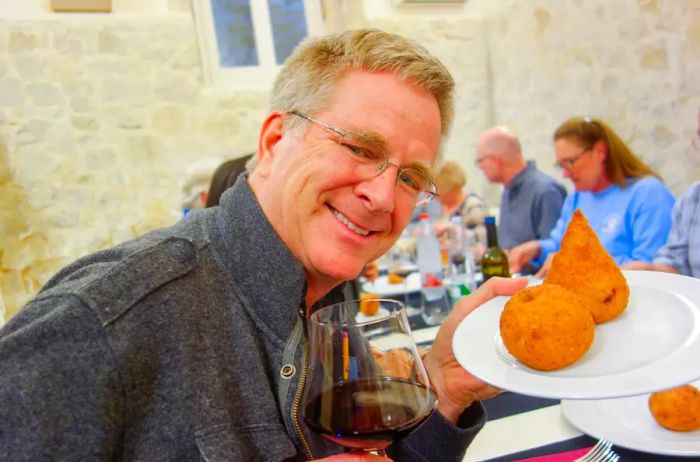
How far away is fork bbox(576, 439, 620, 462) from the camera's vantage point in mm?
919

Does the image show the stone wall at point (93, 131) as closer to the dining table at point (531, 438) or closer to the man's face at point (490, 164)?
the man's face at point (490, 164)

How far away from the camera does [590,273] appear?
97cm

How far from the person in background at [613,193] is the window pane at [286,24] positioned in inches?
132

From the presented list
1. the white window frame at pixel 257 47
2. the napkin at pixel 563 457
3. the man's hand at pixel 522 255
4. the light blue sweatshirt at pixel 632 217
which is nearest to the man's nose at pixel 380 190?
the napkin at pixel 563 457

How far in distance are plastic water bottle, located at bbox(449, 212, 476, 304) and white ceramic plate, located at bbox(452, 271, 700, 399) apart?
125cm

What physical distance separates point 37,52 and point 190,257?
4689 millimetres

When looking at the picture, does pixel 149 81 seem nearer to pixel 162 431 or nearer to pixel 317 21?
pixel 317 21

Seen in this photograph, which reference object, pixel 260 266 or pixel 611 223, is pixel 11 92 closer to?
pixel 260 266

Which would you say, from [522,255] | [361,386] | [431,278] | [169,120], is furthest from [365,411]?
[169,120]

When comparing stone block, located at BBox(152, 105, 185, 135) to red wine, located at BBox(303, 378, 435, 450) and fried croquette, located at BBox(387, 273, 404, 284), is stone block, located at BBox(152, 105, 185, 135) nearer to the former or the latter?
fried croquette, located at BBox(387, 273, 404, 284)

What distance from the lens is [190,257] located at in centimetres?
79

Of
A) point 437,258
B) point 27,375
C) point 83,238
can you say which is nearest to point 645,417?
point 27,375

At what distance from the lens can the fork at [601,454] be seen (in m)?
0.92

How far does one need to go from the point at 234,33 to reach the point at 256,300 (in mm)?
4990
